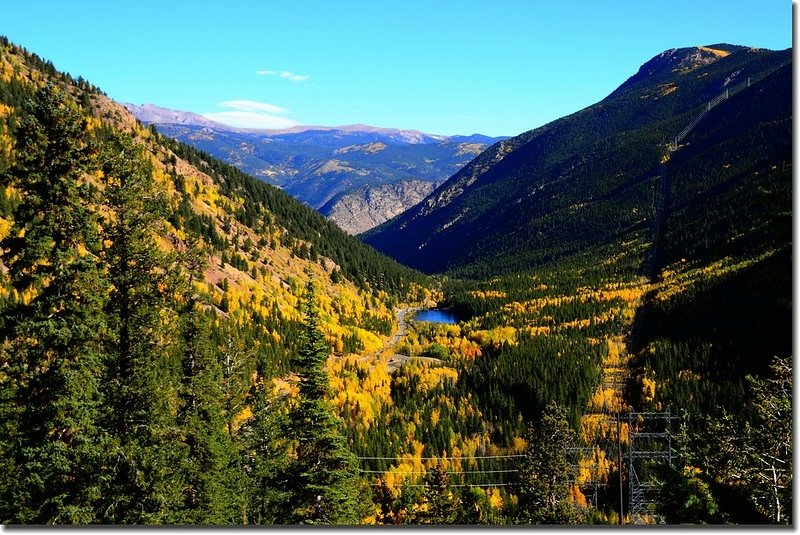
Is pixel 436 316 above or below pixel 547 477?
above

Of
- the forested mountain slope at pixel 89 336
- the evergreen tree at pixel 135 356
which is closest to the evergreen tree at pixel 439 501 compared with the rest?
the forested mountain slope at pixel 89 336

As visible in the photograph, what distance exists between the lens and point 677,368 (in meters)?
103

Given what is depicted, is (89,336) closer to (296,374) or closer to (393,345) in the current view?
(296,374)

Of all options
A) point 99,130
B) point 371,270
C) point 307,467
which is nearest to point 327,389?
point 307,467

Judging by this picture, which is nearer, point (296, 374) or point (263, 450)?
point (296, 374)

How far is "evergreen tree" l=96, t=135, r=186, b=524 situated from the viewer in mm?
18266

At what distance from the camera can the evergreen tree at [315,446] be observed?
2716 centimetres

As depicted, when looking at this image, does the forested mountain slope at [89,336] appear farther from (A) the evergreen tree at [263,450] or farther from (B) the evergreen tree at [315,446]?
(A) the evergreen tree at [263,450]

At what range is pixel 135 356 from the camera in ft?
61.2

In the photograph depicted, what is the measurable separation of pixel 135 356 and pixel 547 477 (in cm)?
4327

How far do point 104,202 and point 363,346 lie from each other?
334 feet

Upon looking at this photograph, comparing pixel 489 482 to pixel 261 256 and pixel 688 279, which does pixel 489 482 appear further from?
pixel 688 279

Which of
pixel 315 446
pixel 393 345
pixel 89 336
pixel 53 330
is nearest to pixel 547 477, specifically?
pixel 315 446

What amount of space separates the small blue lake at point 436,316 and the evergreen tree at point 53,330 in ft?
487
